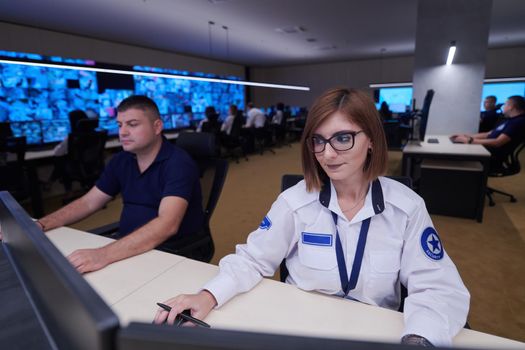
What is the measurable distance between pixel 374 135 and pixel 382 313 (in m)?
0.51

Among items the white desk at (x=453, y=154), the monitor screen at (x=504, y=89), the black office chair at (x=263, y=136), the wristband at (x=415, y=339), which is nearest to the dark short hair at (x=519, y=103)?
the white desk at (x=453, y=154)

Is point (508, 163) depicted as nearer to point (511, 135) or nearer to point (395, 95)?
point (511, 135)

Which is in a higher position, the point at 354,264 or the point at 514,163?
the point at 354,264

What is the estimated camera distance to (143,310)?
34.5 inches

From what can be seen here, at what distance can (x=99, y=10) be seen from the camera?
479 cm

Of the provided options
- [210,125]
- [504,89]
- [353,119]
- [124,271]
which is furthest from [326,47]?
[124,271]

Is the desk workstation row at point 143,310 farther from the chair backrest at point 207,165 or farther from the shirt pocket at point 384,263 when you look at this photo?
the chair backrest at point 207,165

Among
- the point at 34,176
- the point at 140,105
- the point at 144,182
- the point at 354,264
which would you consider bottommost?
the point at 34,176

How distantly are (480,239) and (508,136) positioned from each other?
1.46 meters

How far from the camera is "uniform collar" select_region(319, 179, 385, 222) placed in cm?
94

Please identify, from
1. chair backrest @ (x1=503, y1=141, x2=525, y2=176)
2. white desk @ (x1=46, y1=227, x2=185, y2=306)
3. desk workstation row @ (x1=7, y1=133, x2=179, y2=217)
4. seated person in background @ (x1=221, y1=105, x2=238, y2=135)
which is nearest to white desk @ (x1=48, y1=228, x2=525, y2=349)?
white desk @ (x1=46, y1=227, x2=185, y2=306)

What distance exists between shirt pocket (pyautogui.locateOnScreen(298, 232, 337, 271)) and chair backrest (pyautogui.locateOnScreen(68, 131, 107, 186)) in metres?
3.72

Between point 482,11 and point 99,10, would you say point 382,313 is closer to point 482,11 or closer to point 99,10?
point 482,11

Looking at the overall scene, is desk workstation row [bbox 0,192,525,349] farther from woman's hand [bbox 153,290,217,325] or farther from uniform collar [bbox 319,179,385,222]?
uniform collar [bbox 319,179,385,222]
